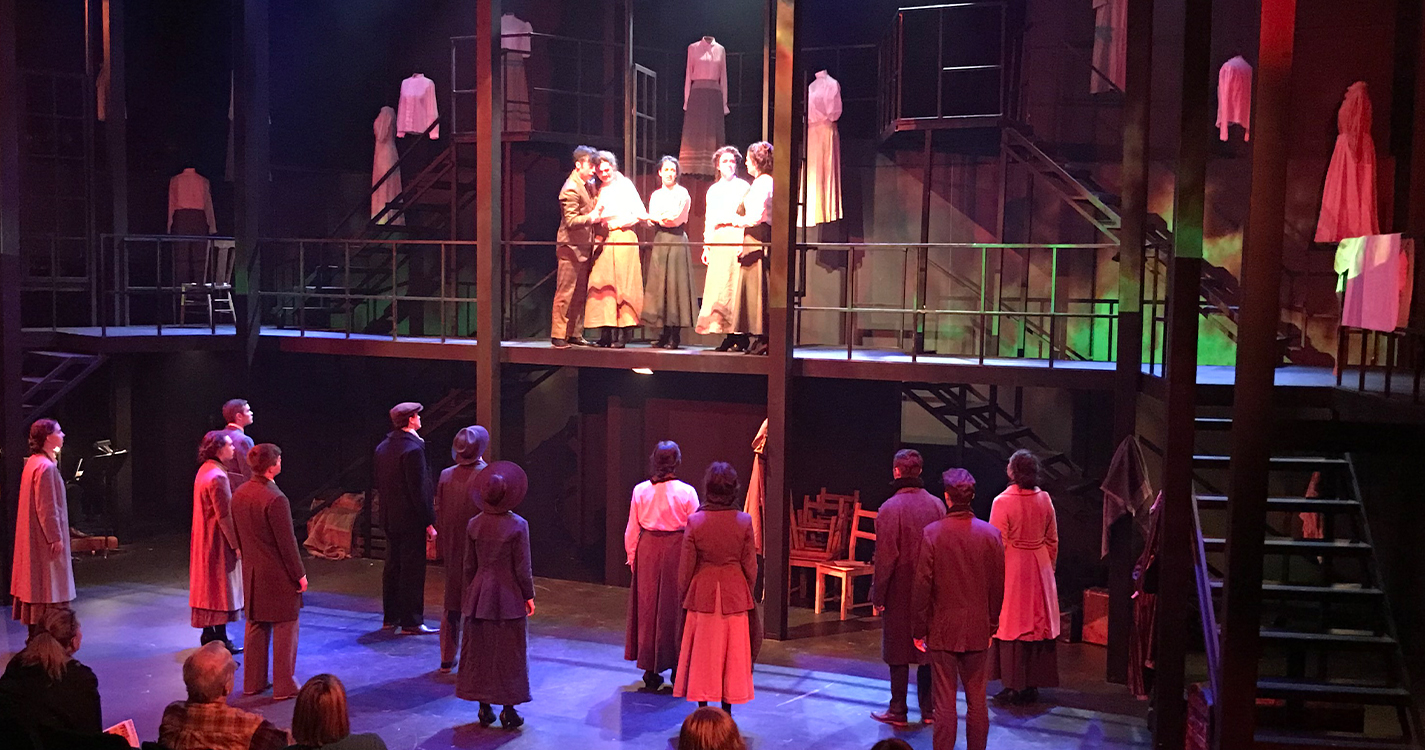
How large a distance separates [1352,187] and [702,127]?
5.86 metres

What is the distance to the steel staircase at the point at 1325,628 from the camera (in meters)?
6.37

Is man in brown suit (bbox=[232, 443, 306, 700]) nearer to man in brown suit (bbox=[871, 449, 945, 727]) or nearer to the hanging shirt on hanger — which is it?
man in brown suit (bbox=[871, 449, 945, 727])

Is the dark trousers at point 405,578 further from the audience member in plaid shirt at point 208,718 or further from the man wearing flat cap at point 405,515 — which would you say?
the audience member in plaid shirt at point 208,718

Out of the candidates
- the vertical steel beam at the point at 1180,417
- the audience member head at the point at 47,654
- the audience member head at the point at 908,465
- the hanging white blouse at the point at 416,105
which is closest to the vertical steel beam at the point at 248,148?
the hanging white blouse at the point at 416,105

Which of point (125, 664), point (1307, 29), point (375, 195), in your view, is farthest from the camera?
point (375, 195)

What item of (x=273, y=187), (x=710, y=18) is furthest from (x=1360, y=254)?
(x=273, y=187)

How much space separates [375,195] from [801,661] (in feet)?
27.1

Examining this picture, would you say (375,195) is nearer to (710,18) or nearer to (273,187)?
(273,187)

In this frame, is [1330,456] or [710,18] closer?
[1330,456]

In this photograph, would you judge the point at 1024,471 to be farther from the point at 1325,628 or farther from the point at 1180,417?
the point at 1325,628

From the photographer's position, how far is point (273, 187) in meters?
14.7

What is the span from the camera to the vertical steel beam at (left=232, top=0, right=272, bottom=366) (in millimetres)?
→ 11922

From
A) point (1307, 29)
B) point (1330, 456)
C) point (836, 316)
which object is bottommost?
point (1330, 456)

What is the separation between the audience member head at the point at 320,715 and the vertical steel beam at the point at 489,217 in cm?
569
